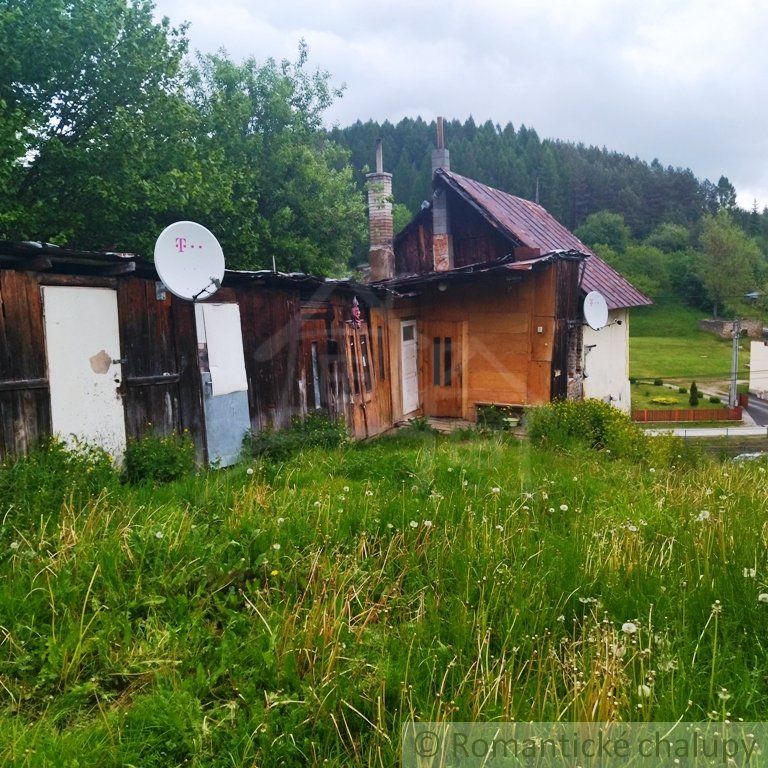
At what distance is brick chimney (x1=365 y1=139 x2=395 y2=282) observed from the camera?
13.7 meters

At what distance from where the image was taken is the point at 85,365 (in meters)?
6.12

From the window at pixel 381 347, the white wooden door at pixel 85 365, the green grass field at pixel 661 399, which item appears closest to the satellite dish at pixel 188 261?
the white wooden door at pixel 85 365

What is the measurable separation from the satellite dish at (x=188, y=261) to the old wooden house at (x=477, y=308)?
5146 mm

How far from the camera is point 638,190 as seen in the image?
64312mm

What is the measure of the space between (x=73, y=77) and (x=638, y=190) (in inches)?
2504

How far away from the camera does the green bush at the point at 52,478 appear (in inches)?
177

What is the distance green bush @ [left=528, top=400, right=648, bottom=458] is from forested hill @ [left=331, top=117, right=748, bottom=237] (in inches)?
1750

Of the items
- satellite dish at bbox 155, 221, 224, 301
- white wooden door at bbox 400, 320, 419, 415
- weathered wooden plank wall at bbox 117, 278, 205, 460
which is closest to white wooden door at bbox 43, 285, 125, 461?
weathered wooden plank wall at bbox 117, 278, 205, 460

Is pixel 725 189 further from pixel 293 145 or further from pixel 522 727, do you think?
pixel 522 727

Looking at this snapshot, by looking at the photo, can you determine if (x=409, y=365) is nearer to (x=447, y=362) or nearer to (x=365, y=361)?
(x=447, y=362)

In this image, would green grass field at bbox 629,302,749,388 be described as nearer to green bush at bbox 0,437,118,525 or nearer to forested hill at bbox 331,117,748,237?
forested hill at bbox 331,117,748,237

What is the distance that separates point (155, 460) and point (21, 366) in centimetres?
158

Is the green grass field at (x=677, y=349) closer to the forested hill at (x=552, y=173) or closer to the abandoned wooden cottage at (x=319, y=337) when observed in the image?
the forested hill at (x=552, y=173)

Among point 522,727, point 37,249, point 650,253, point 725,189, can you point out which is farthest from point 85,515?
point 725,189
